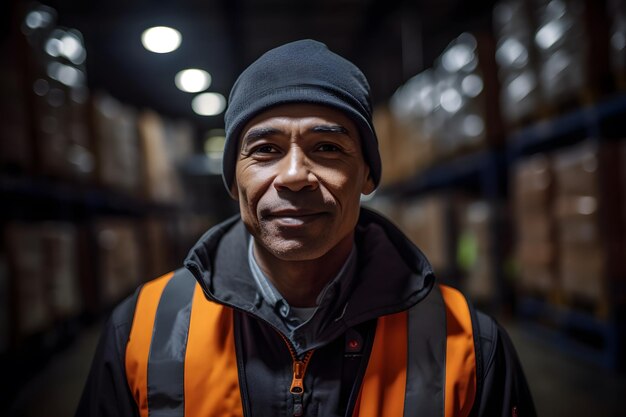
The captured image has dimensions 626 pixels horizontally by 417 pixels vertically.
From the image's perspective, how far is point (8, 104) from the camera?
3.33m

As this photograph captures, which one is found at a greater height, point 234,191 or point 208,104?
point 208,104

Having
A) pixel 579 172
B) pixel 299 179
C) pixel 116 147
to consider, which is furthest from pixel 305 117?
pixel 116 147

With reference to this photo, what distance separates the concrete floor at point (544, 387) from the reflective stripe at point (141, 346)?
197 centimetres

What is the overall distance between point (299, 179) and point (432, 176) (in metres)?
5.10

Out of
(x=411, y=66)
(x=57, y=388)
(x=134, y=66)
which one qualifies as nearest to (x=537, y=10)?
(x=57, y=388)

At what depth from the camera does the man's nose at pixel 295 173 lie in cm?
124

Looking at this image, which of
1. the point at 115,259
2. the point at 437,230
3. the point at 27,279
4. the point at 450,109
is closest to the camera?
the point at 27,279

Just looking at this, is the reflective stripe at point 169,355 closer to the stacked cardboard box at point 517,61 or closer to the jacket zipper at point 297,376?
the jacket zipper at point 297,376

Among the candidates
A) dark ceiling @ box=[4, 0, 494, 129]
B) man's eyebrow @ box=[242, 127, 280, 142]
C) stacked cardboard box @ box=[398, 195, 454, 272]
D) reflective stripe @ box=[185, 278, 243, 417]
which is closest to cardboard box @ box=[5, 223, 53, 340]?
reflective stripe @ box=[185, 278, 243, 417]

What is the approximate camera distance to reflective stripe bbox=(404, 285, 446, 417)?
1.19 meters

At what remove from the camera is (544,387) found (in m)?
3.00

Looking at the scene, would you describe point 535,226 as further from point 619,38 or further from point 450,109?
point 450,109

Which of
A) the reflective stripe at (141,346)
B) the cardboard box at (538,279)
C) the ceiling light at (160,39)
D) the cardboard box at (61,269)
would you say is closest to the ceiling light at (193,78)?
the ceiling light at (160,39)

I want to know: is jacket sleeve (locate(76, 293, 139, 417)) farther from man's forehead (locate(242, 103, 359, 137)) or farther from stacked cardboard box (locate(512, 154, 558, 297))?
stacked cardboard box (locate(512, 154, 558, 297))
